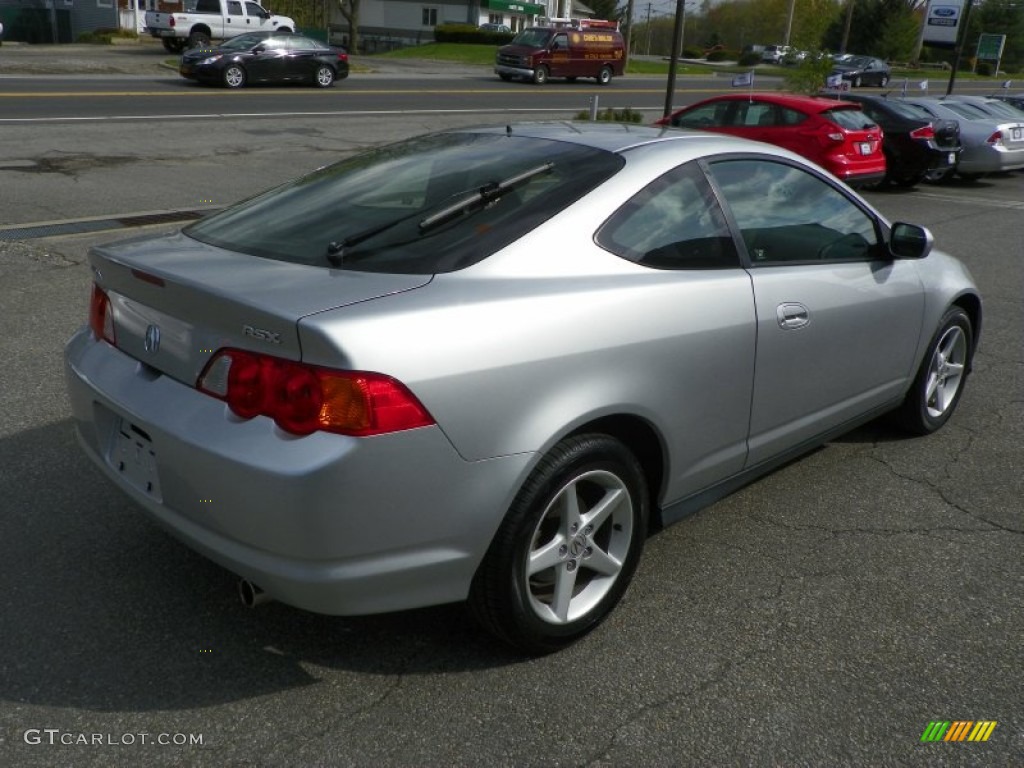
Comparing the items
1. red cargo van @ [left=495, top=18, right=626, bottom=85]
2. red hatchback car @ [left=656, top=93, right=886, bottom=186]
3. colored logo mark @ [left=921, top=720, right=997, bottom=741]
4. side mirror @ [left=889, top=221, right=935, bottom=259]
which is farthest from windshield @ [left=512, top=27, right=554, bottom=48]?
colored logo mark @ [left=921, top=720, right=997, bottom=741]

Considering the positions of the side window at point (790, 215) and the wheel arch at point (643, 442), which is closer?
the wheel arch at point (643, 442)

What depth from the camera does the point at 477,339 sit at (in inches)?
105

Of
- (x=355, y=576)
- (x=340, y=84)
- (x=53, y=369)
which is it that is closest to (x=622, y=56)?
(x=340, y=84)

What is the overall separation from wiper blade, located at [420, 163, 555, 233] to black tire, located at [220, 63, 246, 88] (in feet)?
81.9

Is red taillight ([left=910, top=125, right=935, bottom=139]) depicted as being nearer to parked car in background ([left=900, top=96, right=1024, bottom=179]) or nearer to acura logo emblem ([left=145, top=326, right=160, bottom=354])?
parked car in background ([left=900, top=96, right=1024, bottom=179])

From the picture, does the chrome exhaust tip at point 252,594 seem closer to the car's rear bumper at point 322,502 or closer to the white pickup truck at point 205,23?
the car's rear bumper at point 322,502

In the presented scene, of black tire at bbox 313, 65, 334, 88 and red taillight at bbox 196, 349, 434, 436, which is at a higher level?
red taillight at bbox 196, 349, 434, 436

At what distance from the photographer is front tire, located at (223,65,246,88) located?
26.1 metres

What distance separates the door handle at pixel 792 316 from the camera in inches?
141

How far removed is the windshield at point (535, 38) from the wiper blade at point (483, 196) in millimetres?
34480

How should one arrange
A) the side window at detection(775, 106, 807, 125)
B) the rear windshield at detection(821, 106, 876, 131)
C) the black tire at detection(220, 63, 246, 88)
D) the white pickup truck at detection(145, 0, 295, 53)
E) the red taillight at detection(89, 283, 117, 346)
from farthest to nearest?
the white pickup truck at detection(145, 0, 295, 53), the black tire at detection(220, 63, 246, 88), the side window at detection(775, 106, 807, 125), the rear windshield at detection(821, 106, 876, 131), the red taillight at detection(89, 283, 117, 346)

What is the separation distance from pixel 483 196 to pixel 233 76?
83.2 ft

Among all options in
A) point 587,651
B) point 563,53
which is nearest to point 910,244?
point 587,651

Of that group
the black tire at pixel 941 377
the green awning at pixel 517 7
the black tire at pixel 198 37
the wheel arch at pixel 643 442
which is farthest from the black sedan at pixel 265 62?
the green awning at pixel 517 7
